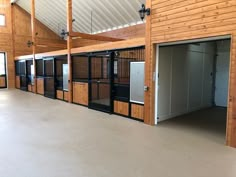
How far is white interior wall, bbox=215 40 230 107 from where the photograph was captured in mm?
7477

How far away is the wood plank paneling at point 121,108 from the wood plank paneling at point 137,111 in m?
0.24

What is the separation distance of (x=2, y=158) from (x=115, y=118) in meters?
3.15

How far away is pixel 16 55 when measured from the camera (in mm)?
13938

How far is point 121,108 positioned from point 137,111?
65 cm

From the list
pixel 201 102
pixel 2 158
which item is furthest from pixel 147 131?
pixel 201 102

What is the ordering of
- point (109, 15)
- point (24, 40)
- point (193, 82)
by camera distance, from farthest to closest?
point (24, 40) → point (109, 15) → point (193, 82)

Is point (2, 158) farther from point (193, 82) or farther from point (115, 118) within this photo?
point (193, 82)

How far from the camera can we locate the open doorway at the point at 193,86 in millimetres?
5348

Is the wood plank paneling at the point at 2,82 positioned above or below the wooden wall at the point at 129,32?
below

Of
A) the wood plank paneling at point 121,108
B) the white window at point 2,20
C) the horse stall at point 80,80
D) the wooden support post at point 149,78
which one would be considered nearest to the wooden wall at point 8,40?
the white window at point 2,20

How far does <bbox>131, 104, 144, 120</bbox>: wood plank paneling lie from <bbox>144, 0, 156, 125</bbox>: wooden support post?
0.66 ft

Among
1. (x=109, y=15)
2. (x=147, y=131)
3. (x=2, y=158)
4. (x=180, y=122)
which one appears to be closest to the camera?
(x=2, y=158)

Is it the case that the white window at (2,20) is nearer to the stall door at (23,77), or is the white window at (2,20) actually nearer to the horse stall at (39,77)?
the stall door at (23,77)

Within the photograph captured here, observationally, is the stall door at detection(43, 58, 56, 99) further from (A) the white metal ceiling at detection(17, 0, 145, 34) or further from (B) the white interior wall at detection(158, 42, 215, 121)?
(B) the white interior wall at detection(158, 42, 215, 121)
